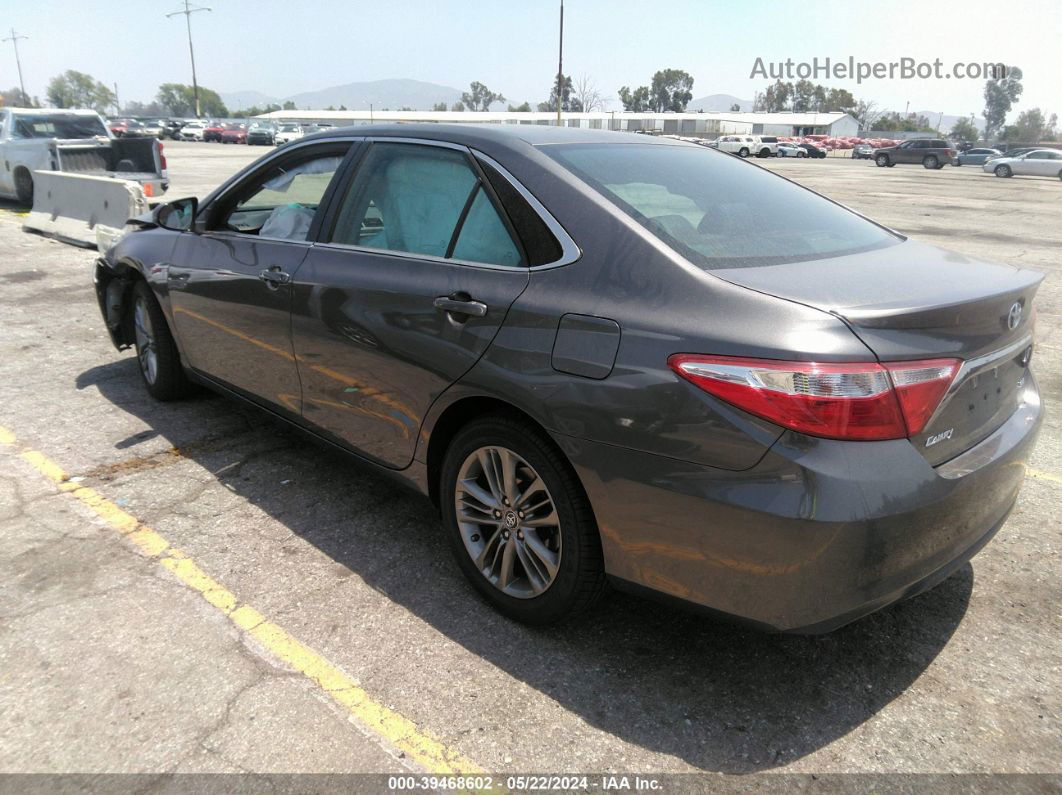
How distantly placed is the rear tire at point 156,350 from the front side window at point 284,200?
3.06 feet

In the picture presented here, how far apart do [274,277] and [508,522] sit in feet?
5.48

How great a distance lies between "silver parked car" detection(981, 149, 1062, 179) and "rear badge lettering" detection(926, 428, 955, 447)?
46.4 m

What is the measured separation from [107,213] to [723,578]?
1124 centimetres

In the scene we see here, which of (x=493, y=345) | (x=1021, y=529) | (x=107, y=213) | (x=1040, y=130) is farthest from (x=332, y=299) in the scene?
(x=1040, y=130)

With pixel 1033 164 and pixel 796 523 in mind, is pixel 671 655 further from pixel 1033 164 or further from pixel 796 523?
pixel 1033 164

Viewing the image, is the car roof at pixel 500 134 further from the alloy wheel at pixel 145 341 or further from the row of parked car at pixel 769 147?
the row of parked car at pixel 769 147

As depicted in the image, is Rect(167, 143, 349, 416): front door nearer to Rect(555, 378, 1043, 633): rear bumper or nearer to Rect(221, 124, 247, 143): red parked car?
Rect(555, 378, 1043, 633): rear bumper

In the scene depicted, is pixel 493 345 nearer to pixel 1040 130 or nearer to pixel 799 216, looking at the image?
pixel 799 216

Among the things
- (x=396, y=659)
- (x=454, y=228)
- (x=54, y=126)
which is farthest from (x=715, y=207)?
(x=54, y=126)

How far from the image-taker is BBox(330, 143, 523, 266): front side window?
2840mm

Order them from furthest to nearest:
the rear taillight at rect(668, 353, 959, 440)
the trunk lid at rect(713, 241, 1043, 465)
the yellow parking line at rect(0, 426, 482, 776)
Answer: the yellow parking line at rect(0, 426, 482, 776)
the trunk lid at rect(713, 241, 1043, 465)
the rear taillight at rect(668, 353, 959, 440)

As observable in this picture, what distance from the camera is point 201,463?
420cm

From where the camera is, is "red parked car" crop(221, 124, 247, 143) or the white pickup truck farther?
"red parked car" crop(221, 124, 247, 143)

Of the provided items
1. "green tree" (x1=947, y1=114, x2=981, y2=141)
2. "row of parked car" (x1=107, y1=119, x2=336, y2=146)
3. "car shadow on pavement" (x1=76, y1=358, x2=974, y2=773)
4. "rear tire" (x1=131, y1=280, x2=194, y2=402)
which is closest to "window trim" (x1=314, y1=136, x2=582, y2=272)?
"car shadow on pavement" (x1=76, y1=358, x2=974, y2=773)
